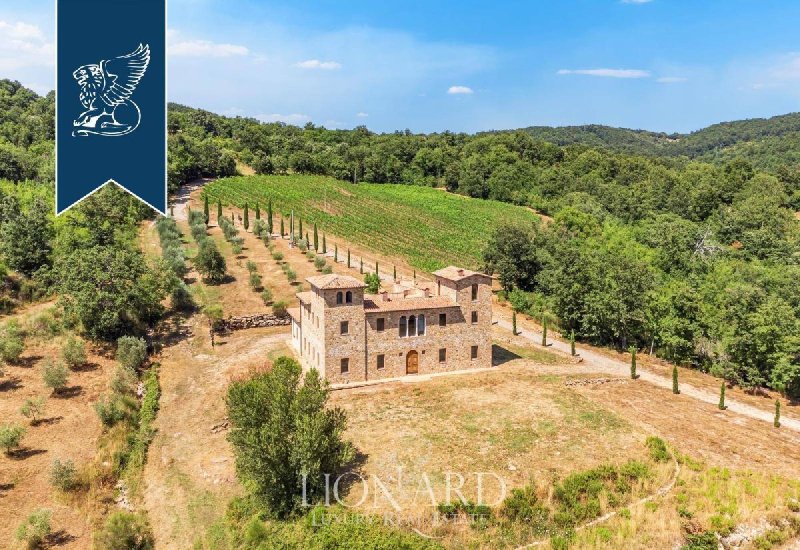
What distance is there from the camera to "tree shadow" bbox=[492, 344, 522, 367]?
39.4m

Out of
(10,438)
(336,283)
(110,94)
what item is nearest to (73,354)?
(10,438)

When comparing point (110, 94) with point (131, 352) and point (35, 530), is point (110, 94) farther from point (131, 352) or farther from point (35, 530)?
point (131, 352)

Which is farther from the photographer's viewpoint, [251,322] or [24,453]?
[251,322]

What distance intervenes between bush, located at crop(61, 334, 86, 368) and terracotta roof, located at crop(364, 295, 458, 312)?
19432 millimetres

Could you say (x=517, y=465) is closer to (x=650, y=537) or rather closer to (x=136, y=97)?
(x=650, y=537)

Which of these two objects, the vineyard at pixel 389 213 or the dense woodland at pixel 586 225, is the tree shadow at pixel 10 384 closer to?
the dense woodland at pixel 586 225

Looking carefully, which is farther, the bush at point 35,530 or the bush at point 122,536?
the bush at point 35,530

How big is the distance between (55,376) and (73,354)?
12.4 ft

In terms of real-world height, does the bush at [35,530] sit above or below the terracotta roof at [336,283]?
below

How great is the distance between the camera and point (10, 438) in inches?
1032

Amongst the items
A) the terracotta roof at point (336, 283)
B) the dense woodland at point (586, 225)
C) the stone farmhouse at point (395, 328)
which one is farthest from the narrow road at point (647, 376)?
the terracotta roof at point (336, 283)

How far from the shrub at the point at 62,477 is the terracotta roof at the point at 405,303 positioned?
17.4 meters

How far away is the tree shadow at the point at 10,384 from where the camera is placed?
106 ft

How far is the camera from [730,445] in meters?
27.7
